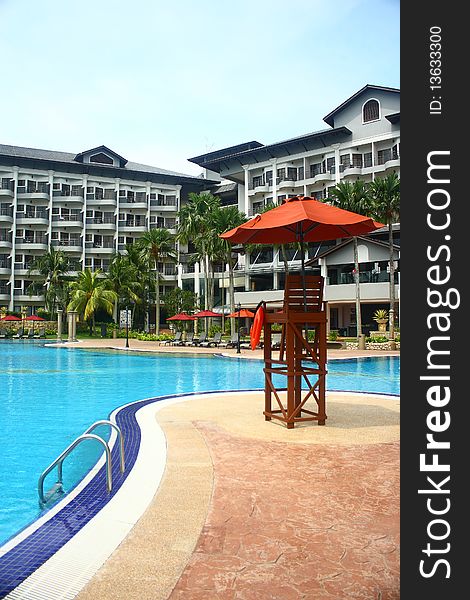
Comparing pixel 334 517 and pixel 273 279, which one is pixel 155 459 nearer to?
pixel 334 517

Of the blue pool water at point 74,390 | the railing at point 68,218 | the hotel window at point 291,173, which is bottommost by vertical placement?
the blue pool water at point 74,390

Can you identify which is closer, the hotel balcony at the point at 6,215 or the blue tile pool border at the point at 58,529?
the blue tile pool border at the point at 58,529

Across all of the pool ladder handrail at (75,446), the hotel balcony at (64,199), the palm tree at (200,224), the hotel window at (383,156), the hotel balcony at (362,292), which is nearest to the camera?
the pool ladder handrail at (75,446)

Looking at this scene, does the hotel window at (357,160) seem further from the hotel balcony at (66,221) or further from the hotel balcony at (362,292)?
the hotel balcony at (66,221)

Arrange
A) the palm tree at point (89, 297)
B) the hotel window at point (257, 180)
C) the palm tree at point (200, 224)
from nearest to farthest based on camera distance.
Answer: the palm tree at point (200, 224), the palm tree at point (89, 297), the hotel window at point (257, 180)

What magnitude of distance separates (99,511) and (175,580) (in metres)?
1.80

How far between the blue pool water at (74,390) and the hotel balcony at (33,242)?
130ft

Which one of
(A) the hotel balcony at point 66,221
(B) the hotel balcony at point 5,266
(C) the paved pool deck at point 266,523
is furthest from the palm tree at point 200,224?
(C) the paved pool deck at point 266,523

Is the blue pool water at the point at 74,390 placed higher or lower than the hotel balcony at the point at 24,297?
lower

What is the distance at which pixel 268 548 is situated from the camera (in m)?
3.84

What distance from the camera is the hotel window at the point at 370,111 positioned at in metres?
51.3

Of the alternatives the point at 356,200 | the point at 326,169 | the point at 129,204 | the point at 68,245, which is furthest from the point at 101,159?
the point at 356,200

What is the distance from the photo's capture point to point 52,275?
5931 centimetres

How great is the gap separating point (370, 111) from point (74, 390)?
44814 millimetres
